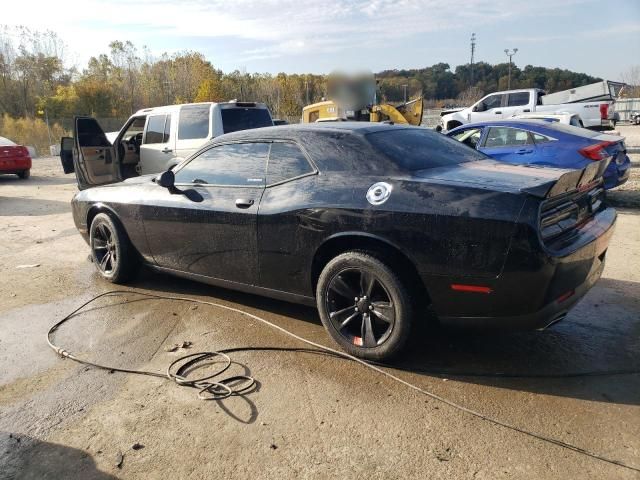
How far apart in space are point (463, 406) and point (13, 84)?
52.4 m

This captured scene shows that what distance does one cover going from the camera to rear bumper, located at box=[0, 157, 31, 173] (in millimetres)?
15320

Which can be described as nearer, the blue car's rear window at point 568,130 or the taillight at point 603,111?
the blue car's rear window at point 568,130

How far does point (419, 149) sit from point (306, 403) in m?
2.05

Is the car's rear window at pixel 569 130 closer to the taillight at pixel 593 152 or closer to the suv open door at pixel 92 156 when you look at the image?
the taillight at pixel 593 152

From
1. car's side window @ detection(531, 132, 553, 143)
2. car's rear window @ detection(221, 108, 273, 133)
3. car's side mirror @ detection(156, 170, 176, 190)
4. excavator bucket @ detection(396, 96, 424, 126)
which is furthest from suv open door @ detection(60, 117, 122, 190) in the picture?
excavator bucket @ detection(396, 96, 424, 126)

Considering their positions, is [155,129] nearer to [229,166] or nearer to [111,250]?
[111,250]

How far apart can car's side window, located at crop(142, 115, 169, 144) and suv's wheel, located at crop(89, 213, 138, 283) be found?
Answer: 172 inches

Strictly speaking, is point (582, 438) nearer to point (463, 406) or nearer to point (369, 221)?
point (463, 406)

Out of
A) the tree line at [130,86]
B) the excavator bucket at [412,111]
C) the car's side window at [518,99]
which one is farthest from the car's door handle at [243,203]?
the tree line at [130,86]

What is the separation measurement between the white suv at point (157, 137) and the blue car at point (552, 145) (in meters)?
3.91

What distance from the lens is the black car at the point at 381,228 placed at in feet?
9.58

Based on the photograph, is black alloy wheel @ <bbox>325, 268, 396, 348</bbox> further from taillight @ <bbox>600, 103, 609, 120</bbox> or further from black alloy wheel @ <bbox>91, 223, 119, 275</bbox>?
taillight @ <bbox>600, 103, 609, 120</bbox>

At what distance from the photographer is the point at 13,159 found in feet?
50.8

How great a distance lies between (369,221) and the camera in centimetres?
328
